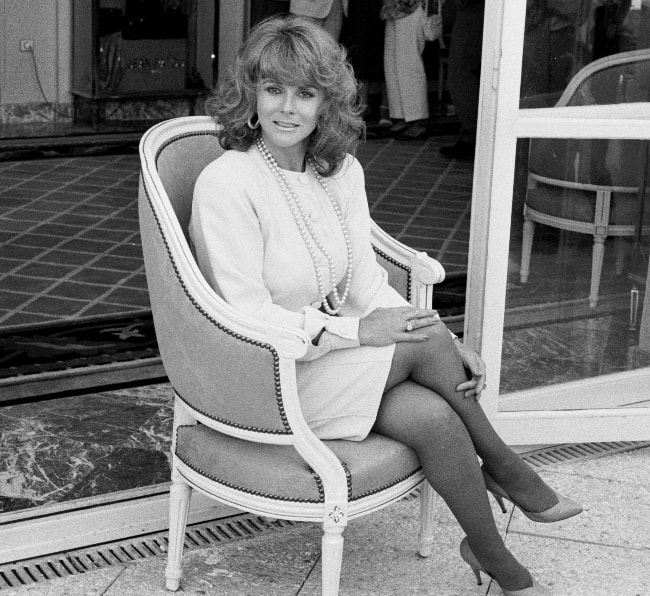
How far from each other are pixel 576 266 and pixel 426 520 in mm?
1015

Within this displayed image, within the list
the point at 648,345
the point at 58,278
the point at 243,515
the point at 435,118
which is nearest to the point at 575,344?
the point at 648,345

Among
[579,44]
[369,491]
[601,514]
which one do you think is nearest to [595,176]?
[579,44]

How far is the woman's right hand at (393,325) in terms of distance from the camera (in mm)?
2338

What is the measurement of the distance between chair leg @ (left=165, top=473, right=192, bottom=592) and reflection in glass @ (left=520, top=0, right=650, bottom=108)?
1.35 metres

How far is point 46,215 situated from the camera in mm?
5652

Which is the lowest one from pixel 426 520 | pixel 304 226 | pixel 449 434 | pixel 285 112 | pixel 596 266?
pixel 426 520

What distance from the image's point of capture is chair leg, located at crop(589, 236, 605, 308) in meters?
3.31

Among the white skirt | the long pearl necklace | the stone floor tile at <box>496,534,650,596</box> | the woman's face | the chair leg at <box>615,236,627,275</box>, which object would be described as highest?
the woman's face

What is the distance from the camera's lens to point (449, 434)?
2.31 meters

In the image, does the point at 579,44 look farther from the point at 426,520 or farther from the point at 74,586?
the point at 74,586

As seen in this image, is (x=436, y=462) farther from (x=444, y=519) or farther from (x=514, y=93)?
(x=514, y=93)

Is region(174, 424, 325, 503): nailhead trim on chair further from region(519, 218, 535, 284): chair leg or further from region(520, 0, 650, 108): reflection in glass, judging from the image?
region(520, 0, 650, 108): reflection in glass

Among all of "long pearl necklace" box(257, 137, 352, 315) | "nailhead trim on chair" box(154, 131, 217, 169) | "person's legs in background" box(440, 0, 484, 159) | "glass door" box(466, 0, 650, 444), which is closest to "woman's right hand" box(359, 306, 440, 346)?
"long pearl necklace" box(257, 137, 352, 315)

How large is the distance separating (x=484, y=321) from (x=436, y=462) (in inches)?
34.2
